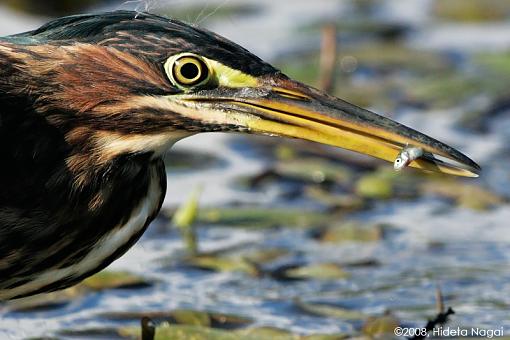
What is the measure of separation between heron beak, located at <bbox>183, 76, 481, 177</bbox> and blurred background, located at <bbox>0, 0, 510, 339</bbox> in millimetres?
562

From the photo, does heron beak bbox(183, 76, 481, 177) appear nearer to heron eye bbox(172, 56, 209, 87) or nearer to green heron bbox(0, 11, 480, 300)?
green heron bbox(0, 11, 480, 300)

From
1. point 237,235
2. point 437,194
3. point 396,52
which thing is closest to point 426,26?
point 396,52

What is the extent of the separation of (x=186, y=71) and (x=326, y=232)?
8.77ft

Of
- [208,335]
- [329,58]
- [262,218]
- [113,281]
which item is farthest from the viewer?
[329,58]

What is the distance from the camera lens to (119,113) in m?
4.96

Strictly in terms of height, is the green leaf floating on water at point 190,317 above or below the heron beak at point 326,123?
below

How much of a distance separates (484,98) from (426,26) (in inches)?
74.9

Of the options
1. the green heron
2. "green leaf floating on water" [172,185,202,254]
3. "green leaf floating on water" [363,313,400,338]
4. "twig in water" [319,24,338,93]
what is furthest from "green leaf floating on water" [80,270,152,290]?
"twig in water" [319,24,338,93]

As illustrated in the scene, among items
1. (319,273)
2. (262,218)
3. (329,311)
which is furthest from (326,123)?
(262,218)

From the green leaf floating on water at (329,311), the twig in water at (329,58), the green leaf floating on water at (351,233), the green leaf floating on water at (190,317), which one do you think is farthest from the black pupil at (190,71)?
the twig in water at (329,58)

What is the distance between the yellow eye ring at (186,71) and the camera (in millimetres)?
4887

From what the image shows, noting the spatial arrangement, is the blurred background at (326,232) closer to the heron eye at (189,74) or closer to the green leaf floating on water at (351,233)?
the green leaf floating on water at (351,233)

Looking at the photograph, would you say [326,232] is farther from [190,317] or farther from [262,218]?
[190,317]

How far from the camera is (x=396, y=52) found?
1066 centimetres
